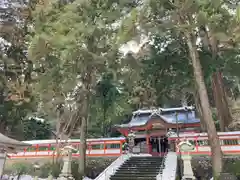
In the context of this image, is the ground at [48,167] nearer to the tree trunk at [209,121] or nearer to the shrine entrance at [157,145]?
the shrine entrance at [157,145]

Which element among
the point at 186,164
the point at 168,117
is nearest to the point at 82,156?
the point at 186,164

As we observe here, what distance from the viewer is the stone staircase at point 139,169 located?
11.0m

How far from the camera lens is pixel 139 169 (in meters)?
12.1

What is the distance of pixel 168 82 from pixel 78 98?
16.2ft

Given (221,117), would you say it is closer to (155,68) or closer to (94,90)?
(155,68)

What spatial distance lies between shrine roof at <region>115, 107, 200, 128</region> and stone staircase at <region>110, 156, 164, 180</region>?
357 centimetres

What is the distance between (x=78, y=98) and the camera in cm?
1337

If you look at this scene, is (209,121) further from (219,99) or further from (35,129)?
(35,129)

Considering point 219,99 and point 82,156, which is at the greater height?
point 219,99

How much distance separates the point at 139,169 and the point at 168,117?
29.0 feet

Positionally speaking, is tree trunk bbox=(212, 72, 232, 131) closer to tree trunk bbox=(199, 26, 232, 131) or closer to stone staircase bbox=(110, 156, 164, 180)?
tree trunk bbox=(199, 26, 232, 131)

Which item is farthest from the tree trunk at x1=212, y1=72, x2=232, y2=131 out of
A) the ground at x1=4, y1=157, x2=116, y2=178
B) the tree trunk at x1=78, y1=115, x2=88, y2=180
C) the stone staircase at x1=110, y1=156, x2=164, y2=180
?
the tree trunk at x1=78, y1=115, x2=88, y2=180

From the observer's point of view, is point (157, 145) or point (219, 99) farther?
point (157, 145)

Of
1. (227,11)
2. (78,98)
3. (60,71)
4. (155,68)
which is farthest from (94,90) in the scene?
(227,11)
